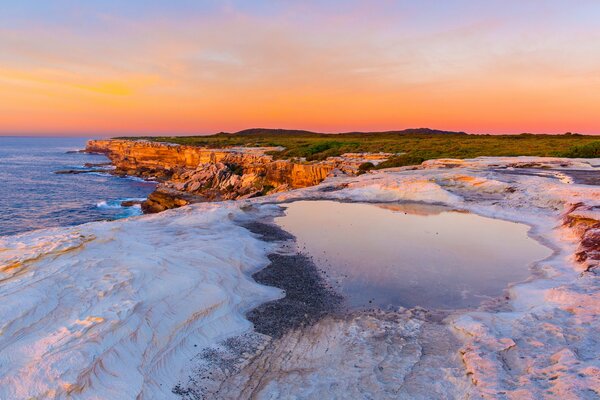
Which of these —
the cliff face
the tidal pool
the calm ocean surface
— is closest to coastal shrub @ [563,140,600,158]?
the cliff face

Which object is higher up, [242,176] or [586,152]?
[586,152]

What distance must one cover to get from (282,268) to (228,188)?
34.5 metres

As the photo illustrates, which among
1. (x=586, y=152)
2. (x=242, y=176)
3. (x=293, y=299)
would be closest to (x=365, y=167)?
(x=242, y=176)

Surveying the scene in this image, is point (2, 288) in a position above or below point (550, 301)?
above

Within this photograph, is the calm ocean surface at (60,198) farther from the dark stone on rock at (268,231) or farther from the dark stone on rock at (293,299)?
the dark stone on rock at (293,299)

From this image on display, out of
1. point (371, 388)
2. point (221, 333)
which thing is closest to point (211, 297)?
point (221, 333)

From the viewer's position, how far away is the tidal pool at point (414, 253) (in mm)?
9594

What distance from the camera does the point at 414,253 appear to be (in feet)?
41.1

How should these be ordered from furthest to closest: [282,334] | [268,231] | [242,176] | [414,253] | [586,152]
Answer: [242,176]
[586,152]
[268,231]
[414,253]
[282,334]

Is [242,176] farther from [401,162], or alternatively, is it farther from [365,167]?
[401,162]

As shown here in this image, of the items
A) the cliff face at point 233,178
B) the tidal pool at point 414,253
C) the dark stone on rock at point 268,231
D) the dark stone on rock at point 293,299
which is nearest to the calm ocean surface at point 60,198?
the cliff face at point 233,178

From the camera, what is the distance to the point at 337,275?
426 inches

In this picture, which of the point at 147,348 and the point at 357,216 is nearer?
the point at 147,348

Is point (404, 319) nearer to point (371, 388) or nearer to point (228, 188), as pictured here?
point (371, 388)
